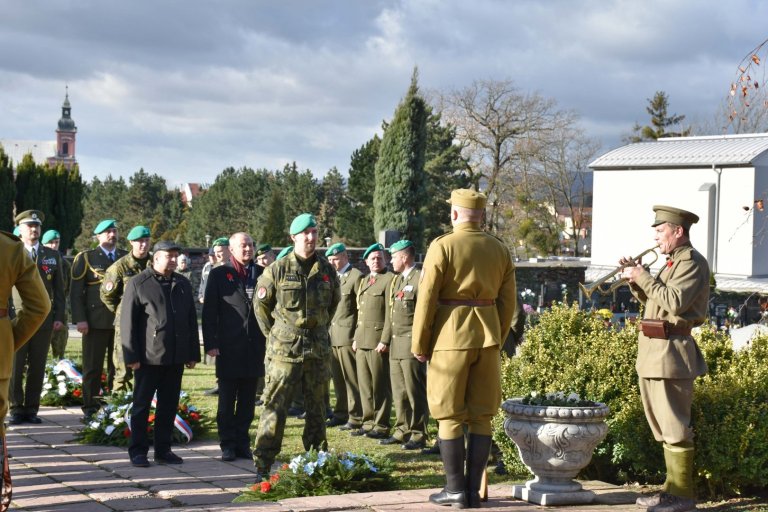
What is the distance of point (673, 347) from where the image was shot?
6402mm

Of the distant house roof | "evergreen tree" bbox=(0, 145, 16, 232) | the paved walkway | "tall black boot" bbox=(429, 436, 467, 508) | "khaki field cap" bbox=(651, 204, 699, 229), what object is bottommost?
the paved walkway

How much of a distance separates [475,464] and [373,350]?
392cm

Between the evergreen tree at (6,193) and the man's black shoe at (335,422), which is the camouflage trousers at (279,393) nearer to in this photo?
the man's black shoe at (335,422)

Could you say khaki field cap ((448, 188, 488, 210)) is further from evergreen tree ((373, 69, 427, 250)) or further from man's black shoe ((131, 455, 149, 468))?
evergreen tree ((373, 69, 427, 250))

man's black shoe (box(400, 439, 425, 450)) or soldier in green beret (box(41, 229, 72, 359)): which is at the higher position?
soldier in green beret (box(41, 229, 72, 359))

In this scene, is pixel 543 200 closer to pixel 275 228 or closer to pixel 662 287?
pixel 275 228

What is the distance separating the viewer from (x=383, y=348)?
9.74 meters

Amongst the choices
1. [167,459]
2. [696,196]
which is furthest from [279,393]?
[696,196]

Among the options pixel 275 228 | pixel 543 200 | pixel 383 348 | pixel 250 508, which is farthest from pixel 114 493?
pixel 543 200

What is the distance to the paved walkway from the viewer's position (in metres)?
6.31

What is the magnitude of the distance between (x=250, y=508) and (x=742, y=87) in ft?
15.0

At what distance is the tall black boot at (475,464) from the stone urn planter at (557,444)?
40cm

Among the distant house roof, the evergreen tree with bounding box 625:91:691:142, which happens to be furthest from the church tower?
the evergreen tree with bounding box 625:91:691:142

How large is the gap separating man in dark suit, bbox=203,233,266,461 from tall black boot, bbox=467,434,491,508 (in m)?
2.83
